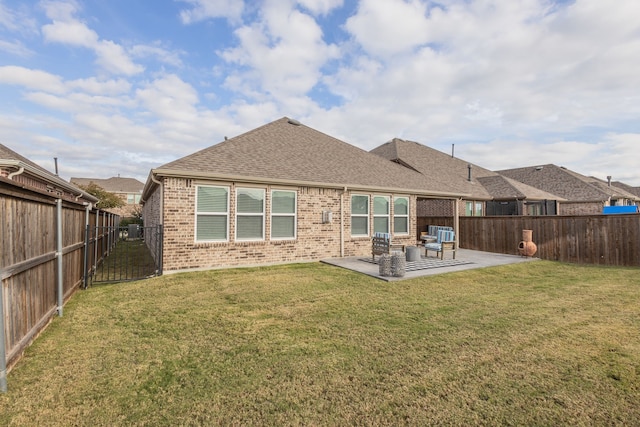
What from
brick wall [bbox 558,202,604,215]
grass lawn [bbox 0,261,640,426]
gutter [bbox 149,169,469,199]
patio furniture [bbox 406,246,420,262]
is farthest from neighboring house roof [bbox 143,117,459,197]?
brick wall [bbox 558,202,604,215]

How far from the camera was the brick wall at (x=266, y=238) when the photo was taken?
851 cm

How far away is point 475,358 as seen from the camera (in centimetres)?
344

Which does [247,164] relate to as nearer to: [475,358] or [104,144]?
[475,358]

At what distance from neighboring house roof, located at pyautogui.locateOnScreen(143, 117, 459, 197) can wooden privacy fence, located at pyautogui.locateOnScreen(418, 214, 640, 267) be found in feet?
8.67

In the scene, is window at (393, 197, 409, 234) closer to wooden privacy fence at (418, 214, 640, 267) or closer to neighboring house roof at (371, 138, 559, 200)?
wooden privacy fence at (418, 214, 640, 267)

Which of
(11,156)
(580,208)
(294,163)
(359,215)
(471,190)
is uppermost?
(294,163)

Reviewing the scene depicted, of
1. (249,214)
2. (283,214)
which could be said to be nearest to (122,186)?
(249,214)

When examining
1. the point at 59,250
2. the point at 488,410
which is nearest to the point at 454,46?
the point at 488,410

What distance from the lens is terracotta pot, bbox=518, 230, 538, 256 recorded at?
11.9 m

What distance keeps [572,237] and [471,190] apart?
958 cm

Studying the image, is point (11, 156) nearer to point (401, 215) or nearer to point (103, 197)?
point (401, 215)

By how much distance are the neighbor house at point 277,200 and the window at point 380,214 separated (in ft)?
0.14

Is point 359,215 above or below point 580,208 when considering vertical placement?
below

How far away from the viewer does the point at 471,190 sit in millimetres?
20516
